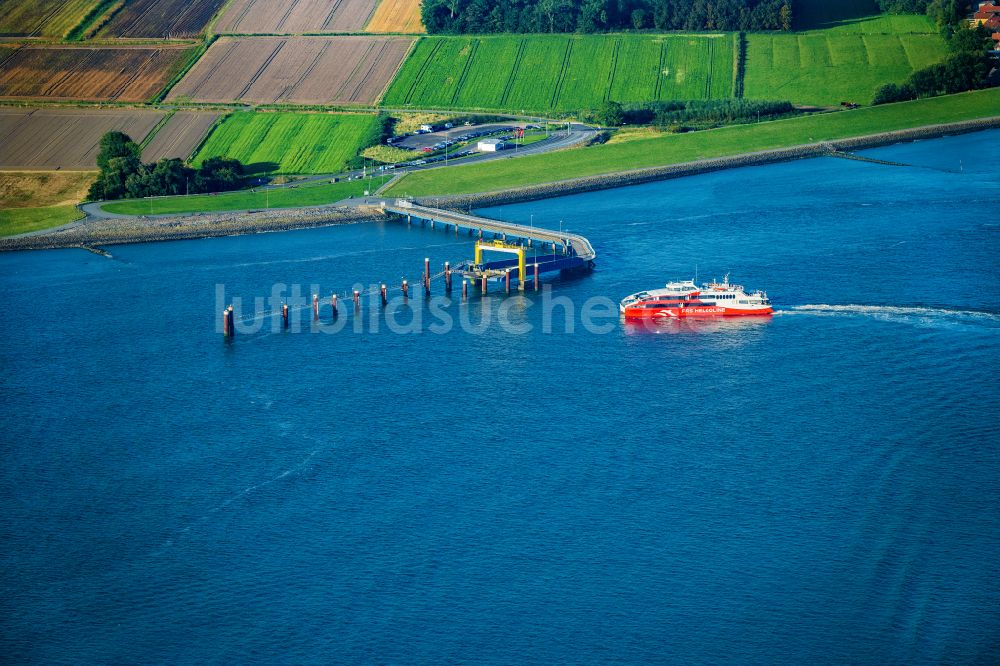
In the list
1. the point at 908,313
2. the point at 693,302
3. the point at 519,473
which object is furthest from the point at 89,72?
the point at 519,473

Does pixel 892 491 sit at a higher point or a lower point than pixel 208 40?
lower

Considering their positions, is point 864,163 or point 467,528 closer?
point 467,528

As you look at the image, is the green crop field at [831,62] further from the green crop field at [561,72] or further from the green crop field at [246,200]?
the green crop field at [246,200]

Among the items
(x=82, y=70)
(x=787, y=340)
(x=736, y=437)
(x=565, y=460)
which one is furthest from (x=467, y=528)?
(x=82, y=70)

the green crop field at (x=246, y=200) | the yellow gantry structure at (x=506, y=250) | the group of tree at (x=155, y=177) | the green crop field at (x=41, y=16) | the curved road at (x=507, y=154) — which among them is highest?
the green crop field at (x=41, y=16)

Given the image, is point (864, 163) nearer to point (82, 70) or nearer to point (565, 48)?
point (565, 48)

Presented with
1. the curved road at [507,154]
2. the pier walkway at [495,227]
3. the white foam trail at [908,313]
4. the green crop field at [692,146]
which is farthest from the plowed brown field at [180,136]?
the white foam trail at [908,313]

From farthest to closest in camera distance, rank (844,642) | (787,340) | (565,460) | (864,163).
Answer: (864,163)
(787,340)
(565,460)
(844,642)
